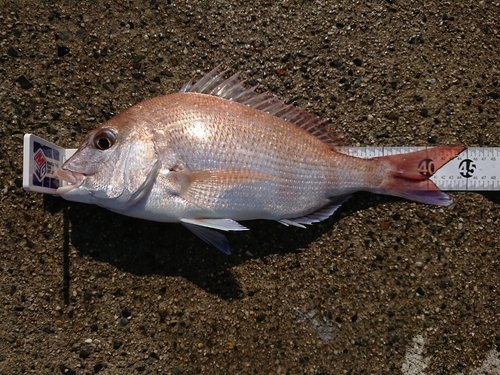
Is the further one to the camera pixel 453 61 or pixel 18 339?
pixel 453 61

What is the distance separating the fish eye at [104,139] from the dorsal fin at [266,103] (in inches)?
18.7

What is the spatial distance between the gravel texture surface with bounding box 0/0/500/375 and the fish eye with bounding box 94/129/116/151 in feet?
1.36

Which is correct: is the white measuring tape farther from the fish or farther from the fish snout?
the fish snout

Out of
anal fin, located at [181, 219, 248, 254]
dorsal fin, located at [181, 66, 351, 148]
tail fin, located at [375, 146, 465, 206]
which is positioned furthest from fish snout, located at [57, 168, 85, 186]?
tail fin, located at [375, 146, 465, 206]

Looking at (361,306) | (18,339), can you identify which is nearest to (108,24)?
(18,339)

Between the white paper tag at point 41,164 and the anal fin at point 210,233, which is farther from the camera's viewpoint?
the anal fin at point 210,233

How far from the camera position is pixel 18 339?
2252 millimetres

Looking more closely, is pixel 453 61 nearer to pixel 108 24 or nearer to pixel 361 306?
pixel 361 306

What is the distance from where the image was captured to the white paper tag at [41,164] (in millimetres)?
1910

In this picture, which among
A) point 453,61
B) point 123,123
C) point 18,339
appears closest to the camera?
point 123,123

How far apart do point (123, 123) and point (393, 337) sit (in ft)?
6.68

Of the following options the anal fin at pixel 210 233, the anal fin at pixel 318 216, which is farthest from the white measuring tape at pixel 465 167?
the anal fin at pixel 210 233

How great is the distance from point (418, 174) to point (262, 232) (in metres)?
0.98

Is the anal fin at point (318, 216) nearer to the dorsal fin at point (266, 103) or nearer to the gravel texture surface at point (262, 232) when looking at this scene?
the gravel texture surface at point (262, 232)
